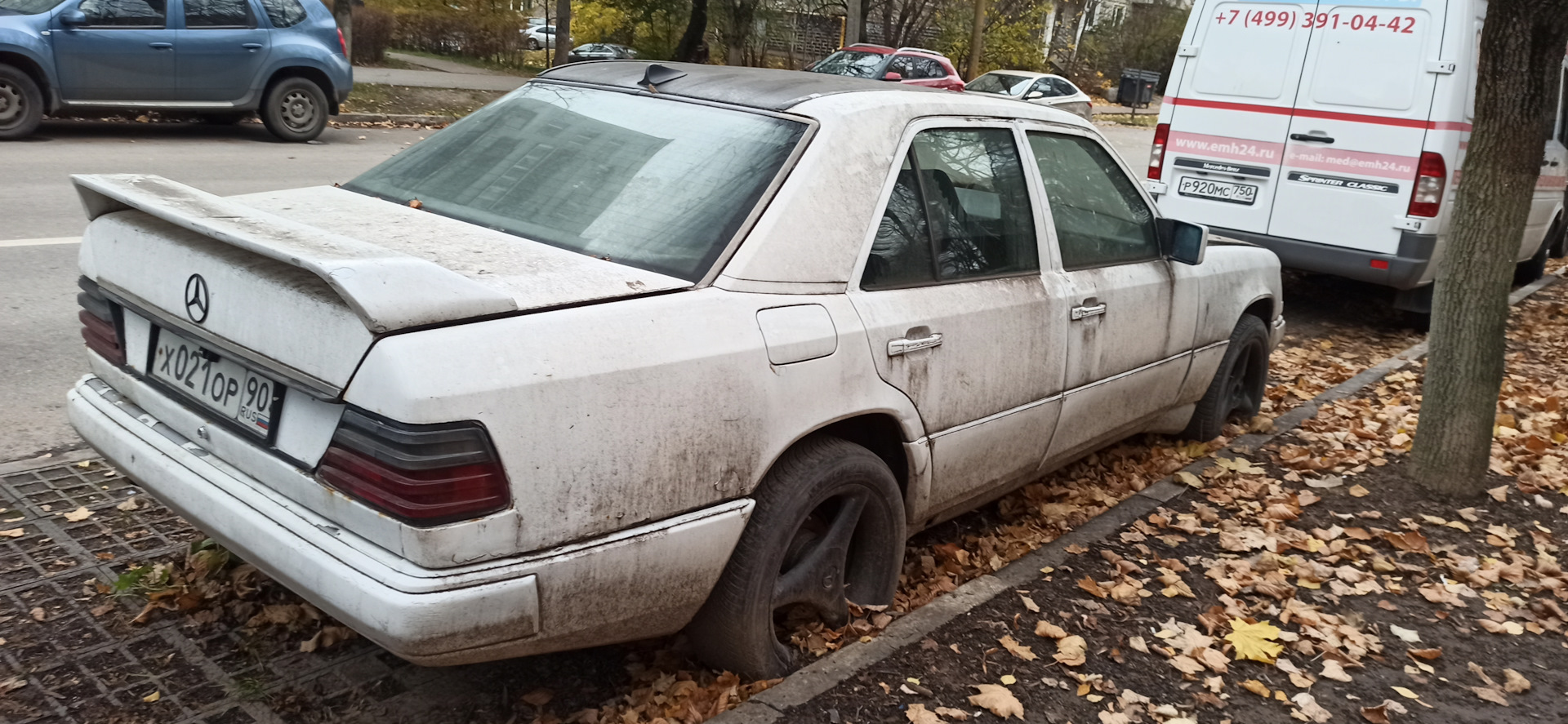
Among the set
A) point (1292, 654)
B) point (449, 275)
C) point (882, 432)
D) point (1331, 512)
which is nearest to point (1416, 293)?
point (1331, 512)

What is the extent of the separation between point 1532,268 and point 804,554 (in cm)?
1053

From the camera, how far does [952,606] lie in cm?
386

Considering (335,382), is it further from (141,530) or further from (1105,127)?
(1105,127)

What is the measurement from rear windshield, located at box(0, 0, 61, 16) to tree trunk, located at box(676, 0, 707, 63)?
19.4 metres

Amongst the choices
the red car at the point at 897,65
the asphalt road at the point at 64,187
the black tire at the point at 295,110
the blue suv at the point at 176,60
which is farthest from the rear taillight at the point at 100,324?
the red car at the point at 897,65

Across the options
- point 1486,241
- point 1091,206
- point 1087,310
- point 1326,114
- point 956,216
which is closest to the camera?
point 956,216

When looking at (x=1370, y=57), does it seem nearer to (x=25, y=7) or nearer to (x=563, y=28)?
(x=25, y=7)

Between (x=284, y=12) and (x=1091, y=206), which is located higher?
(x=284, y=12)

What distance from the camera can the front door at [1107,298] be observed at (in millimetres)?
4336

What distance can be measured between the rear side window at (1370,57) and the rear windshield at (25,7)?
1132 centimetres

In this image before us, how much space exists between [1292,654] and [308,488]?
296cm

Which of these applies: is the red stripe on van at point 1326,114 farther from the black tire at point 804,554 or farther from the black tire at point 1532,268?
the black tire at point 804,554

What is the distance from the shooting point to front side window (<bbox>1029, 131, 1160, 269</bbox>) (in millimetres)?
4348

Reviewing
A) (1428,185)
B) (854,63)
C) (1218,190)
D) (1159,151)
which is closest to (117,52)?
(1159,151)
